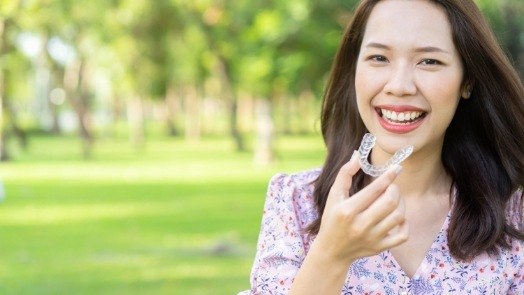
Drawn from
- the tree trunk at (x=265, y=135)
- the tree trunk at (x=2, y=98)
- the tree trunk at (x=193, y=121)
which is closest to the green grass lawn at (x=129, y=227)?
the tree trunk at (x=2, y=98)

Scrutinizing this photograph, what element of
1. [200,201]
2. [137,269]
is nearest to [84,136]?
[200,201]

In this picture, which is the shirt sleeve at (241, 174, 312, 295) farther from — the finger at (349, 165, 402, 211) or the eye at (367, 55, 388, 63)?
the finger at (349, 165, 402, 211)

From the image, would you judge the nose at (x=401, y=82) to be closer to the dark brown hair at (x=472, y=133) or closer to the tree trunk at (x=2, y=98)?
the dark brown hair at (x=472, y=133)

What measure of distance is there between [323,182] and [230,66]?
38.7m

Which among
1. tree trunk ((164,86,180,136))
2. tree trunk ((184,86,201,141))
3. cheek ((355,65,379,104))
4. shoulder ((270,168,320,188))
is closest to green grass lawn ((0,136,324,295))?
shoulder ((270,168,320,188))

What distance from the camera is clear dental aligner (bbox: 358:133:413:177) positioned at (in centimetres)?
230

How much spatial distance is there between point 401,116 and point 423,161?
301mm

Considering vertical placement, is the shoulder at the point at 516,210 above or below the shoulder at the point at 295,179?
below

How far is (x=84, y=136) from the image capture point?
3522 cm

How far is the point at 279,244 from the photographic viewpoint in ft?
8.46

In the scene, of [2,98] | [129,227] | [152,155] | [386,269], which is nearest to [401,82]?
[386,269]

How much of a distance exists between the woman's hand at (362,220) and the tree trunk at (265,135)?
2861 cm

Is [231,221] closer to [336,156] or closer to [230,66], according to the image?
[336,156]

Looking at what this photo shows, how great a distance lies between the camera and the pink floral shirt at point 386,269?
254cm
